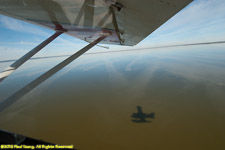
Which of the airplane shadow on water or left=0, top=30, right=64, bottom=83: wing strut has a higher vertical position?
left=0, top=30, right=64, bottom=83: wing strut

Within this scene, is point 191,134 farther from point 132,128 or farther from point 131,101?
point 131,101

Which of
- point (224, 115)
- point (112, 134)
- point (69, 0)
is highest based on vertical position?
point (69, 0)

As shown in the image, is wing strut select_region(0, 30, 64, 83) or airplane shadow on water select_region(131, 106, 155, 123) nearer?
wing strut select_region(0, 30, 64, 83)

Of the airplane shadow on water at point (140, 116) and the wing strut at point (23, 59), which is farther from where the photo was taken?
the airplane shadow on water at point (140, 116)

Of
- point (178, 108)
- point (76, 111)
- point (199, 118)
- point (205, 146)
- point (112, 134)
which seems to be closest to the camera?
point (205, 146)

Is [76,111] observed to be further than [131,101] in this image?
No

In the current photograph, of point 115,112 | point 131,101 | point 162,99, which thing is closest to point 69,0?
point 115,112

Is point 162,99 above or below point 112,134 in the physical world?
above

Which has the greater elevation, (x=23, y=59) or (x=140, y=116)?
(x=23, y=59)

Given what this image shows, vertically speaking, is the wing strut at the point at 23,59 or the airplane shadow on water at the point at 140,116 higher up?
the wing strut at the point at 23,59

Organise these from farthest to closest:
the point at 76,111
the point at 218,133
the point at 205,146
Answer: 1. the point at 76,111
2. the point at 218,133
3. the point at 205,146

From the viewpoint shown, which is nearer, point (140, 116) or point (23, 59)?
point (23, 59)
